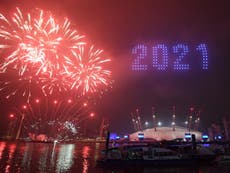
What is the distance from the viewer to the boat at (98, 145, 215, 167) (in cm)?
3706

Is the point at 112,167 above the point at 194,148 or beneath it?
beneath

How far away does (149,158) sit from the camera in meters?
37.6

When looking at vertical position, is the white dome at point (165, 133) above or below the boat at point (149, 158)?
above

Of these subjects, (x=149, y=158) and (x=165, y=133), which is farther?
(x=165, y=133)

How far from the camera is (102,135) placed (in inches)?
6836

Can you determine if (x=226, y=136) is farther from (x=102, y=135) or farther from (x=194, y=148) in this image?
(x=194, y=148)

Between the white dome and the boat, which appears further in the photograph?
the white dome

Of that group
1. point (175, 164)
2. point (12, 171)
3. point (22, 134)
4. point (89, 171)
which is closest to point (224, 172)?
point (175, 164)

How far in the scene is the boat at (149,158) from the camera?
122 ft

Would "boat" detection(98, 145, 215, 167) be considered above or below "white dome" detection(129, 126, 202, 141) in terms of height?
below

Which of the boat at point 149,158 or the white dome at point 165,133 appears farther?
the white dome at point 165,133

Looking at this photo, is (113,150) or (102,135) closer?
(113,150)

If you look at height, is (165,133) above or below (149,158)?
above

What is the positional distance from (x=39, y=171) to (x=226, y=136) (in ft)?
394
